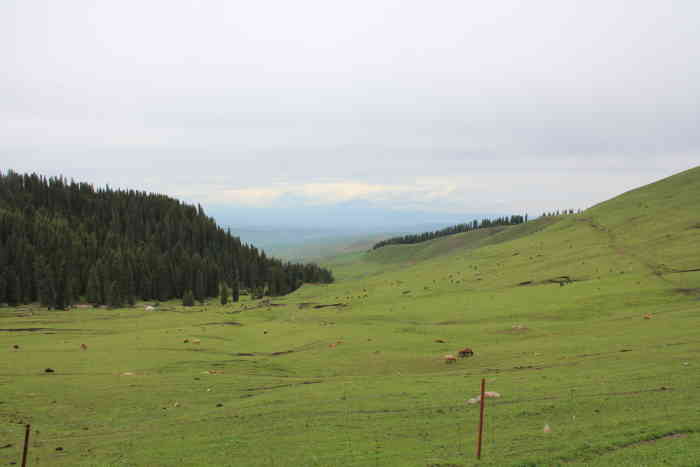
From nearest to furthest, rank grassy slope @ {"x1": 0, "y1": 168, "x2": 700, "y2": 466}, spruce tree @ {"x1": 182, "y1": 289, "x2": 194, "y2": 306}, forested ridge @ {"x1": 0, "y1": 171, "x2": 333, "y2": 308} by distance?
grassy slope @ {"x1": 0, "y1": 168, "x2": 700, "y2": 466} → forested ridge @ {"x1": 0, "y1": 171, "x2": 333, "y2": 308} → spruce tree @ {"x1": 182, "y1": 289, "x2": 194, "y2": 306}

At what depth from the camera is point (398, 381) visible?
35.4 meters

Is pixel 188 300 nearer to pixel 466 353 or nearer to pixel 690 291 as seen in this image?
pixel 466 353

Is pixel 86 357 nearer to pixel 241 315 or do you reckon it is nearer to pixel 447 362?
pixel 447 362

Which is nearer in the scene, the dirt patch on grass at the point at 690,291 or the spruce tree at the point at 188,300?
the dirt patch on grass at the point at 690,291

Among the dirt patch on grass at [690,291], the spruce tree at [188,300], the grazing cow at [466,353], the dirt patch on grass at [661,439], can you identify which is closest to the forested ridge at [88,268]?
the spruce tree at [188,300]

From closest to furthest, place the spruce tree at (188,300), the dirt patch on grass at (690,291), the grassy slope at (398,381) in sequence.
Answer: the grassy slope at (398,381)
the dirt patch on grass at (690,291)
the spruce tree at (188,300)

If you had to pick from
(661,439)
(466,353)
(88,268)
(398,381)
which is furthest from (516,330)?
(88,268)

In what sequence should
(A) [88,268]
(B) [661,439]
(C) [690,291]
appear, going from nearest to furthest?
1. (B) [661,439]
2. (C) [690,291]
3. (A) [88,268]

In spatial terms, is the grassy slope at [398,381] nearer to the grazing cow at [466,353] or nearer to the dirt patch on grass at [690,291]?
the dirt patch on grass at [690,291]

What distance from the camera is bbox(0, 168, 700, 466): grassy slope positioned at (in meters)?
21.2

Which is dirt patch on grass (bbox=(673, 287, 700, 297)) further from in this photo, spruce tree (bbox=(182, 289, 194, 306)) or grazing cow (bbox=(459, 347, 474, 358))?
spruce tree (bbox=(182, 289, 194, 306))

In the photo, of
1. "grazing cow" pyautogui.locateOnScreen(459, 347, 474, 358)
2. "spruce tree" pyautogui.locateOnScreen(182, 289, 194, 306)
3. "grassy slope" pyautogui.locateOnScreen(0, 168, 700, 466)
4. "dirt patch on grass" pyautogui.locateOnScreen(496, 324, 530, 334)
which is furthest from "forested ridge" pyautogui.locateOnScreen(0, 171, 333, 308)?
"grazing cow" pyautogui.locateOnScreen(459, 347, 474, 358)

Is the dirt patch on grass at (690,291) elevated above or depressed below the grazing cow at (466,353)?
above

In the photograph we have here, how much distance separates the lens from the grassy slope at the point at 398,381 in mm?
21219
